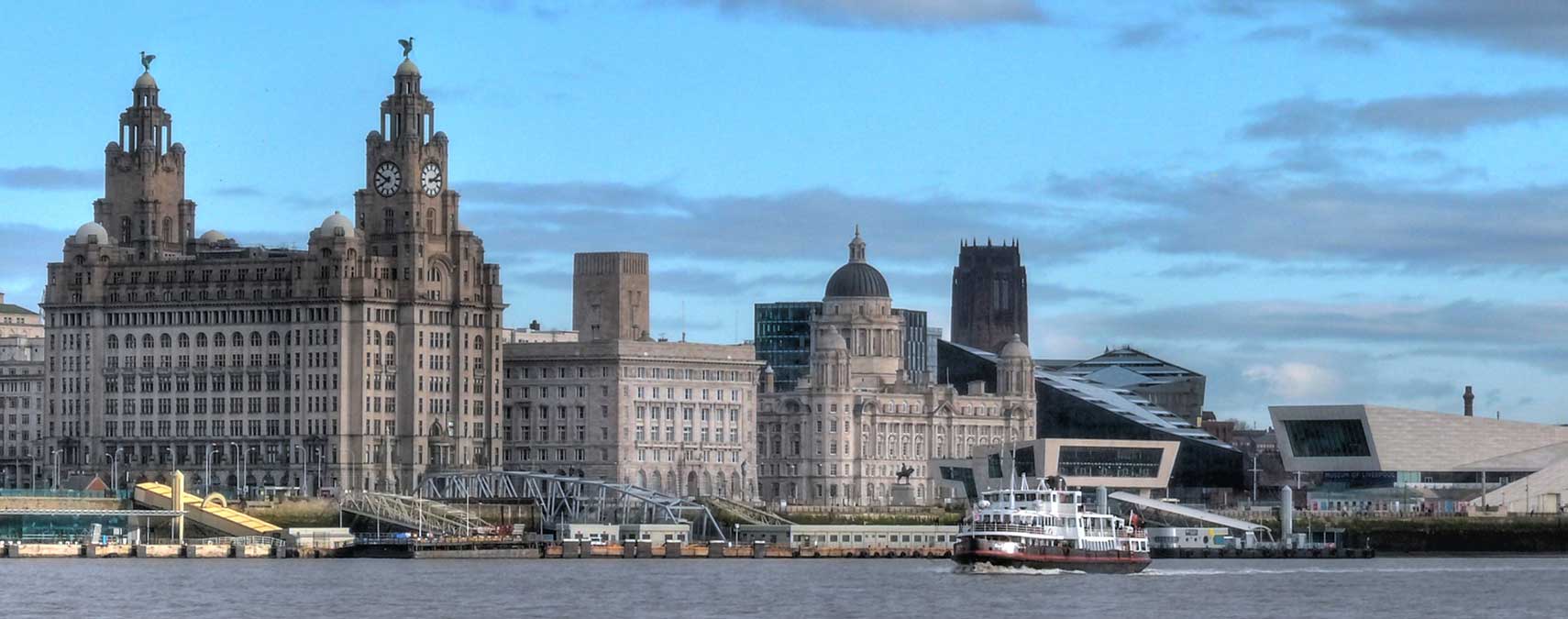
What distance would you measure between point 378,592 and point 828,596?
23109 mm

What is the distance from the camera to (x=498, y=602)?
573ft

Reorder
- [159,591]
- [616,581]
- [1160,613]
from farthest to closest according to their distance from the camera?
[616,581], [159,591], [1160,613]

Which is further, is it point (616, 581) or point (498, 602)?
point (616, 581)

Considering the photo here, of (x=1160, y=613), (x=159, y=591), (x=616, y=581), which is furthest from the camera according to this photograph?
(x=616, y=581)

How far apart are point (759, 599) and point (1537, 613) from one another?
1507 inches

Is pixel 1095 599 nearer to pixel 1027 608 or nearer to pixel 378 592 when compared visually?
pixel 1027 608

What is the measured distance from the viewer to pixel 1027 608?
171 meters

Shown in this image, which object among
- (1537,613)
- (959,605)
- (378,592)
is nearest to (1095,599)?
(959,605)

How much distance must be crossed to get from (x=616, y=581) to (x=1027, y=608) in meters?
34.6

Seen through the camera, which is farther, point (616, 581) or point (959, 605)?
point (616, 581)

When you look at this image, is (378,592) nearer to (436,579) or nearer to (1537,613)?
(436,579)

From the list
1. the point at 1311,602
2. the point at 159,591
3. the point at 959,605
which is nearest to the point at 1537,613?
the point at 1311,602

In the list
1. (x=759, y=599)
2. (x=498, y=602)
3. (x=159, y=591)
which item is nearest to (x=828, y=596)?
(x=759, y=599)

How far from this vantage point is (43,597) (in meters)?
174
